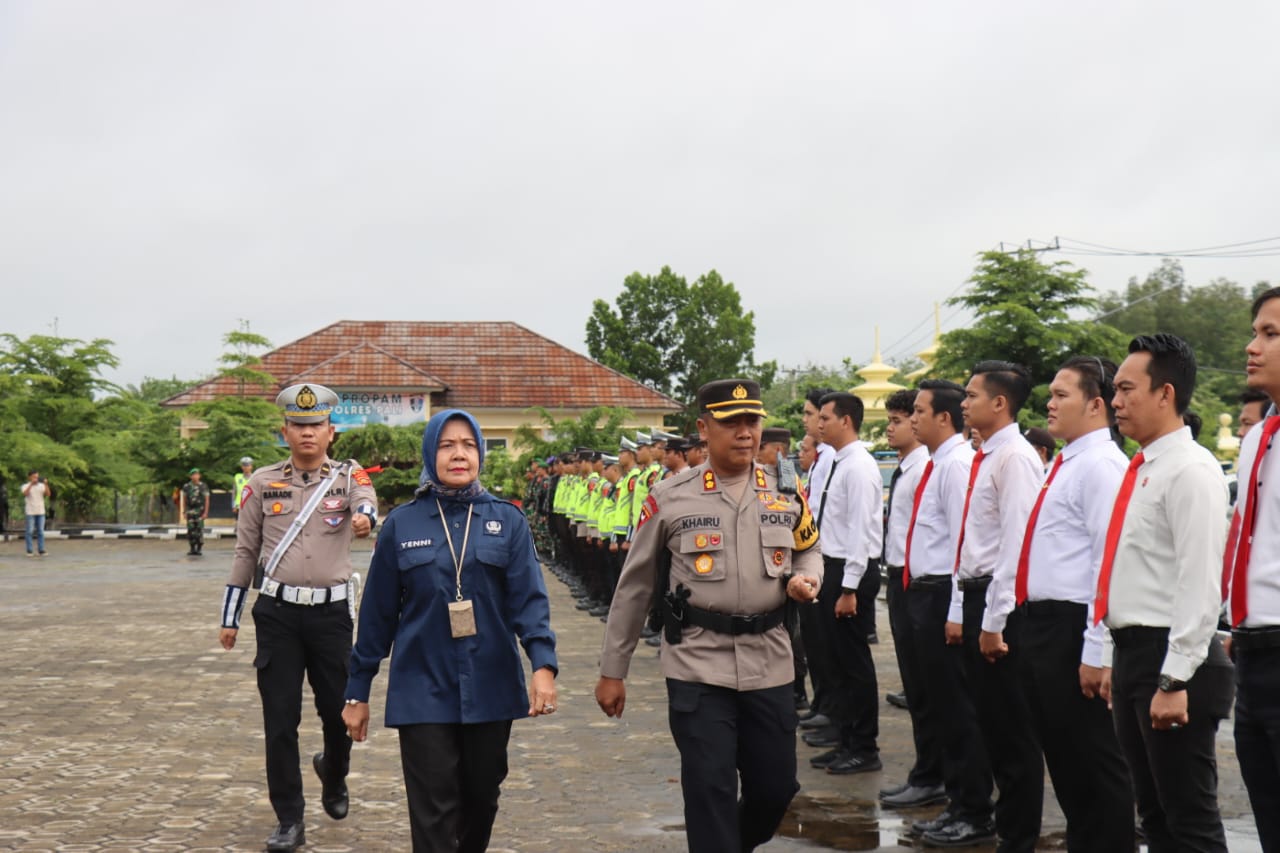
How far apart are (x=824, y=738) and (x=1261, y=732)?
553cm

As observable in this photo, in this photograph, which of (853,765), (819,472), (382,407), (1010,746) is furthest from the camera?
(382,407)

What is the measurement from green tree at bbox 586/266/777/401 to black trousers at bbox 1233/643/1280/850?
65836 mm

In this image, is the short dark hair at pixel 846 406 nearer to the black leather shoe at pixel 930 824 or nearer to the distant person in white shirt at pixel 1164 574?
the black leather shoe at pixel 930 824

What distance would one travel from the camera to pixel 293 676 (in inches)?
264

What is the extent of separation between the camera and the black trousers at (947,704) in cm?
664

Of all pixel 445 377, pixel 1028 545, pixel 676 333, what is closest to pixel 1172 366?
pixel 1028 545

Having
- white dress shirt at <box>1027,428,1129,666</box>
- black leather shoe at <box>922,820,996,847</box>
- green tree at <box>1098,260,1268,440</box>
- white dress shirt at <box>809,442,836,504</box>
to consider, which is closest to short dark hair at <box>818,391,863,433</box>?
white dress shirt at <box>809,442,836,504</box>

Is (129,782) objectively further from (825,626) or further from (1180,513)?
(1180,513)

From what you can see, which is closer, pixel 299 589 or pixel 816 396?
pixel 299 589

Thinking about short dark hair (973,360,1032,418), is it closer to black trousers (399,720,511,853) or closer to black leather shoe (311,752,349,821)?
black trousers (399,720,511,853)

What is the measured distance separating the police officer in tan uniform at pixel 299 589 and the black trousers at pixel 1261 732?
414cm

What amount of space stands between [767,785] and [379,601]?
5.37 feet

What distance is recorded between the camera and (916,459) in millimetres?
8609

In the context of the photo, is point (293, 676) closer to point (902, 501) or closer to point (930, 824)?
point (930, 824)
